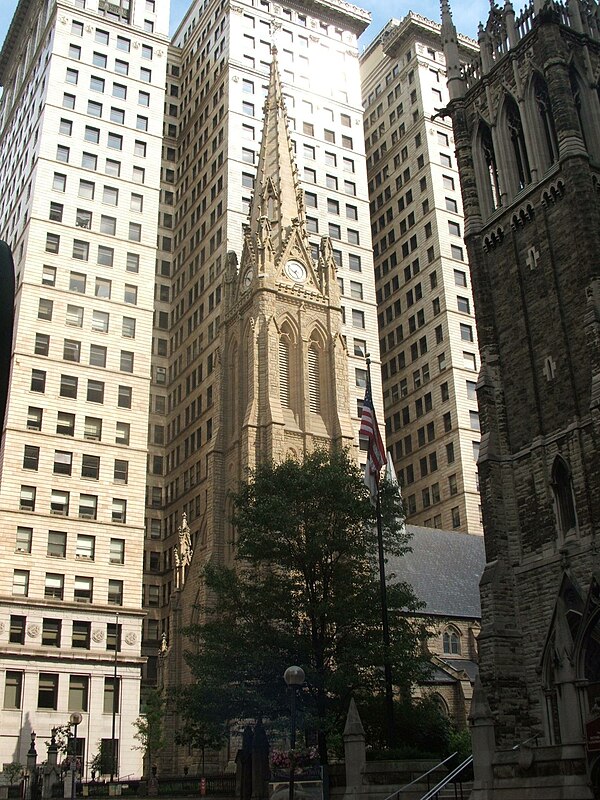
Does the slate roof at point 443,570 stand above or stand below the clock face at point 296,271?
below

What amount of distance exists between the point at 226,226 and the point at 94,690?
44.1m

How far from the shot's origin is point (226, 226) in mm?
86312

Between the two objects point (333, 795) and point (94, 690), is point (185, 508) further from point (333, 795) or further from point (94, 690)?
point (333, 795)

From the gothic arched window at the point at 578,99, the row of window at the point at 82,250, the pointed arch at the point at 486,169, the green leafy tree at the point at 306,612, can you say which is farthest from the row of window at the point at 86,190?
the green leafy tree at the point at 306,612

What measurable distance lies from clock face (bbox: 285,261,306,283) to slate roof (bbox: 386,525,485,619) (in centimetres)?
2208

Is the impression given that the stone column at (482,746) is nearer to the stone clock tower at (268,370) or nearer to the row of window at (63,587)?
the stone clock tower at (268,370)

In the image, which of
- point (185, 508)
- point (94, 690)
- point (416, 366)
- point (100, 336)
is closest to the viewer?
point (94, 690)

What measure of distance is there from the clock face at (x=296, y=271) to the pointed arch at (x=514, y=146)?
109ft

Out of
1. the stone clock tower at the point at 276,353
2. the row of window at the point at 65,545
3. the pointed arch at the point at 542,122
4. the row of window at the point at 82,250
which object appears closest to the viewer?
the pointed arch at the point at 542,122

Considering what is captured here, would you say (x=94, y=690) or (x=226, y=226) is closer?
(x=94, y=690)

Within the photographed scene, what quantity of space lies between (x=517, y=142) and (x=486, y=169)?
182 centimetres

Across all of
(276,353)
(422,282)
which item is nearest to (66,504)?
(276,353)

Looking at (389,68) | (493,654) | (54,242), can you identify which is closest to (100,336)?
(54,242)

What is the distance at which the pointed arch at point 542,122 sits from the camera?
40.4 meters
